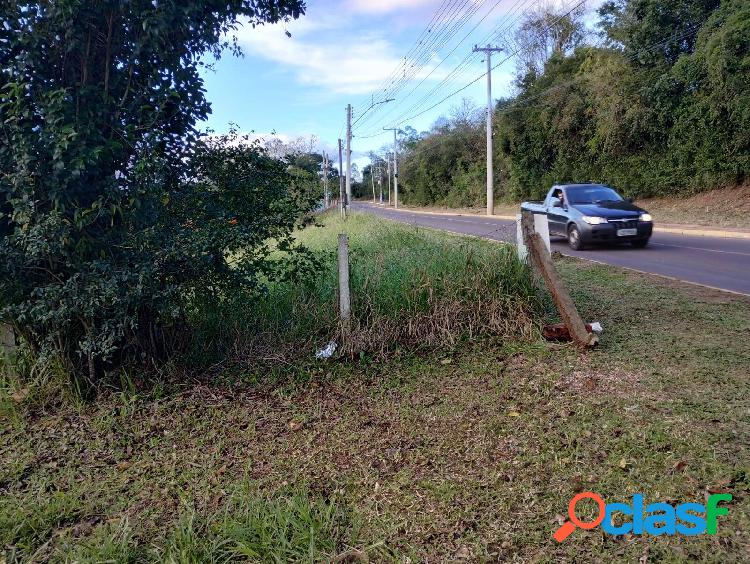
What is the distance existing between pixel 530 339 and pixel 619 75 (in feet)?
80.9

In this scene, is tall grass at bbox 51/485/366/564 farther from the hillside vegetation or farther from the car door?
the hillside vegetation

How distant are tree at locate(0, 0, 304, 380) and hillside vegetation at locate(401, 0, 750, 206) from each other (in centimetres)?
2045

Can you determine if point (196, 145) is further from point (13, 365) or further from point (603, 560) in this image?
point (603, 560)

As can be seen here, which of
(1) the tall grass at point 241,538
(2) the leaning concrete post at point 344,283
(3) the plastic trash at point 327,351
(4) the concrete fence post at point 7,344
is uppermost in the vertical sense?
(2) the leaning concrete post at point 344,283

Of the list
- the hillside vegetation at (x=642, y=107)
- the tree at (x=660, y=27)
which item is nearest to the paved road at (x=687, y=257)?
the hillside vegetation at (x=642, y=107)

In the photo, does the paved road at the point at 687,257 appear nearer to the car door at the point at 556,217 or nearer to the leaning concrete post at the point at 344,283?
the car door at the point at 556,217

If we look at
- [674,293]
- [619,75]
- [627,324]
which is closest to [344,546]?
[627,324]

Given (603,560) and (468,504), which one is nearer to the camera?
(603,560)

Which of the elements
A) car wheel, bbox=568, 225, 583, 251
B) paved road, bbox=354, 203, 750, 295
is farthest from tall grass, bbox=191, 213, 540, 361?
car wheel, bbox=568, 225, 583, 251

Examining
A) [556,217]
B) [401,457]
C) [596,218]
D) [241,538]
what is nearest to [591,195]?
[556,217]

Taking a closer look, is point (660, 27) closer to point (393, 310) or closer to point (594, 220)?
point (594, 220)

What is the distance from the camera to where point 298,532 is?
2648 millimetres

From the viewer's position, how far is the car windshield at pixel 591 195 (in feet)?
43.5

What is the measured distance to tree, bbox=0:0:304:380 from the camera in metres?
3.76
